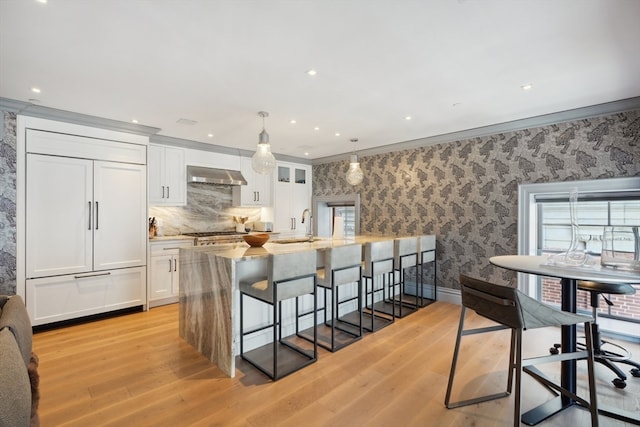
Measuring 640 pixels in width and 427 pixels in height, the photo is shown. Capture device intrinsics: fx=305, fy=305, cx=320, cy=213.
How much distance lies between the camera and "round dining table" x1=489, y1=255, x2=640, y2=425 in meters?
1.73

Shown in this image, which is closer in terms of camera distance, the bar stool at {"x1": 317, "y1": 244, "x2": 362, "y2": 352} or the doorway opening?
the bar stool at {"x1": 317, "y1": 244, "x2": 362, "y2": 352}

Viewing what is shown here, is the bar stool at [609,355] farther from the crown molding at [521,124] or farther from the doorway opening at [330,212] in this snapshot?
the doorway opening at [330,212]

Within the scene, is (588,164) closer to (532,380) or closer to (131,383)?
(532,380)

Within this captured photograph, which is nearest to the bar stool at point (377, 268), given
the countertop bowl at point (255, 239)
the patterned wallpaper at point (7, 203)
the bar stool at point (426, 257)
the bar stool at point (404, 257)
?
the bar stool at point (404, 257)

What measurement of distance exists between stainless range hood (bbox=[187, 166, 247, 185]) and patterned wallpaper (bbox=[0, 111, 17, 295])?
2.05 m

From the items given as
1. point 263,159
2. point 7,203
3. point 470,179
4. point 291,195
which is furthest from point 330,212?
point 7,203

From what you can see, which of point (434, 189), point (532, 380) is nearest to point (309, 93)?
point (434, 189)

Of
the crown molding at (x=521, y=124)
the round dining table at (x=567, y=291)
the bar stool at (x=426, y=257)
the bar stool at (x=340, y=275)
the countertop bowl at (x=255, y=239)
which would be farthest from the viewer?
the bar stool at (x=426, y=257)

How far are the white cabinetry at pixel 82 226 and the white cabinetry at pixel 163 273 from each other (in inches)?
5.9

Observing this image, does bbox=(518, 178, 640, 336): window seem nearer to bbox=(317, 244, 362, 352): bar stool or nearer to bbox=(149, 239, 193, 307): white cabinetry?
bbox=(317, 244, 362, 352): bar stool

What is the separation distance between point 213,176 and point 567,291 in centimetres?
476

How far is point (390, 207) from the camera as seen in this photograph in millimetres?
5363

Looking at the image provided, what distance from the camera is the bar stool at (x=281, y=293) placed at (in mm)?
2523

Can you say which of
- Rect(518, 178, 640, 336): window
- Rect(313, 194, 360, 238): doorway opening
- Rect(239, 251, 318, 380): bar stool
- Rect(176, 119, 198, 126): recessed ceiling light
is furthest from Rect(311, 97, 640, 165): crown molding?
Rect(239, 251, 318, 380): bar stool
